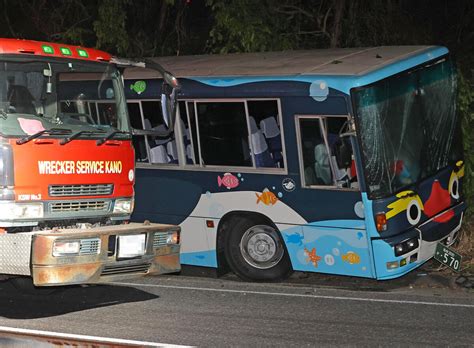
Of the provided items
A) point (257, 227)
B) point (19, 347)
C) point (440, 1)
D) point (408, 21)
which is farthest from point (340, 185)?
point (440, 1)

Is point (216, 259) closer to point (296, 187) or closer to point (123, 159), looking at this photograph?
point (296, 187)

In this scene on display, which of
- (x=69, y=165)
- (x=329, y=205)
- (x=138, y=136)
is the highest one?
(x=138, y=136)

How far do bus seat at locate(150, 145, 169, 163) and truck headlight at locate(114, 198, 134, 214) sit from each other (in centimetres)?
236

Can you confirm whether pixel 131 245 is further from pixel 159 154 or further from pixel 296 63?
pixel 296 63

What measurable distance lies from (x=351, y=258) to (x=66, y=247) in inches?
134

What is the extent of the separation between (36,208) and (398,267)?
4.00m

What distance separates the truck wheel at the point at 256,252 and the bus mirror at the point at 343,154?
54.8 inches

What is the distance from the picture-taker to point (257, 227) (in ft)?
36.9

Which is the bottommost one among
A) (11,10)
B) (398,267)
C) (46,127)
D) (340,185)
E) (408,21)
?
(398,267)

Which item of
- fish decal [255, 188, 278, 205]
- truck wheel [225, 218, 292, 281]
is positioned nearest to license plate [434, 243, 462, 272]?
truck wheel [225, 218, 292, 281]

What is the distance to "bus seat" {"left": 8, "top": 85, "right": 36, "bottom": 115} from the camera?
8.65 m

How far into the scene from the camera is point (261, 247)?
11.3 meters

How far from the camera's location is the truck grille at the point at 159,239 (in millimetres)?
9195

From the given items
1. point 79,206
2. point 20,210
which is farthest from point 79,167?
point 20,210
